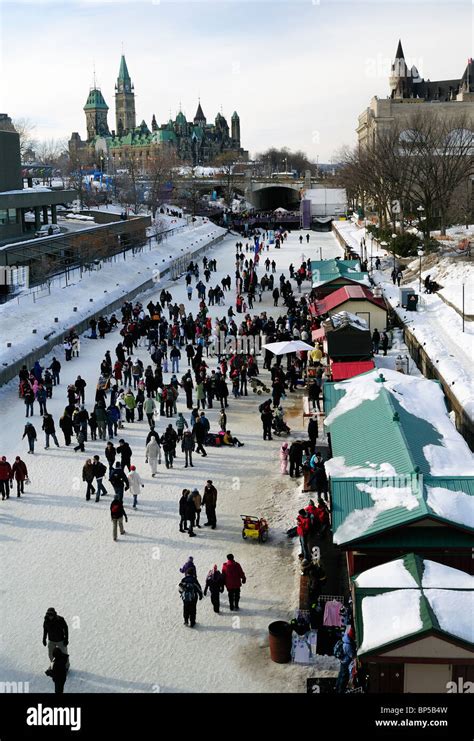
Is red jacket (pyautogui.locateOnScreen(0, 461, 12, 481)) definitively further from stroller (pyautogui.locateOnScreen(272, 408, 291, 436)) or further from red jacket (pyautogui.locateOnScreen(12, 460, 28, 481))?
stroller (pyautogui.locateOnScreen(272, 408, 291, 436))

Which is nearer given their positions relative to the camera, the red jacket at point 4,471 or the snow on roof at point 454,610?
the snow on roof at point 454,610

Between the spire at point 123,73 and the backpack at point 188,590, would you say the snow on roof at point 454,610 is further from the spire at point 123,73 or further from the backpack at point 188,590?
the spire at point 123,73

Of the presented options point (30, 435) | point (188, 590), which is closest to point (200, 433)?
point (30, 435)

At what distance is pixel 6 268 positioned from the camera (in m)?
32.3

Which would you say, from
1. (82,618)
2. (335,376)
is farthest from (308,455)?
(82,618)

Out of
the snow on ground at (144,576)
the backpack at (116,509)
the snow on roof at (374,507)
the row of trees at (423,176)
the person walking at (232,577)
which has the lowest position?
the snow on ground at (144,576)

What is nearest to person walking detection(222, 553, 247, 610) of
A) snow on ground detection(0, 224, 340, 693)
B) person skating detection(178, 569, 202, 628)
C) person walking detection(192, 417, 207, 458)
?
snow on ground detection(0, 224, 340, 693)

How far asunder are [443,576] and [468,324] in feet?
55.5

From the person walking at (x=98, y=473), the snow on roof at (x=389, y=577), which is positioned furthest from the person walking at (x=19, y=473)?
the snow on roof at (x=389, y=577)

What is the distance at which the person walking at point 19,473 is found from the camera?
14273mm

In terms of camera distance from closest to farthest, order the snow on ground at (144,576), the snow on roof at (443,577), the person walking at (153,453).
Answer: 1. the snow on roof at (443,577)
2. the snow on ground at (144,576)
3. the person walking at (153,453)

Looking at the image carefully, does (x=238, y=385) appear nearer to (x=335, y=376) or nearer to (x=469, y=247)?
(x=335, y=376)

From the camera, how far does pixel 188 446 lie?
15547mm

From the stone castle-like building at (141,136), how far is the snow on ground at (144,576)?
125m
